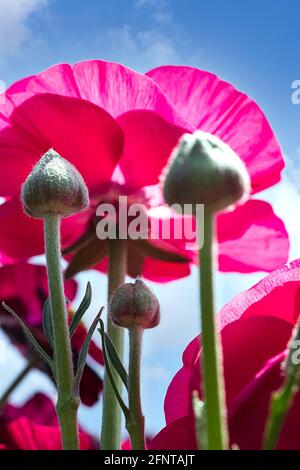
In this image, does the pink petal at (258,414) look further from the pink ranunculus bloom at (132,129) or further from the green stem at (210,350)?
the pink ranunculus bloom at (132,129)

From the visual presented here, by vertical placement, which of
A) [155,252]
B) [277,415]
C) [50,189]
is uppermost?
[155,252]

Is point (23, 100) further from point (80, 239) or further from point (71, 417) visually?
point (71, 417)

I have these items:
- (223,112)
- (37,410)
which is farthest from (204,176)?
(37,410)

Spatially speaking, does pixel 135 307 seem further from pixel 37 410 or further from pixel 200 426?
pixel 37 410

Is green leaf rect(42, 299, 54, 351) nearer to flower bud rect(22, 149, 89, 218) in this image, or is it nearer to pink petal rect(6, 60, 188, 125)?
flower bud rect(22, 149, 89, 218)

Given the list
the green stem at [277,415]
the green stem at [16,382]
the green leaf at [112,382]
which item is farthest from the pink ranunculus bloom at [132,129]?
the green stem at [277,415]

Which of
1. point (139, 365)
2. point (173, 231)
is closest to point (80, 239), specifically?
point (173, 231)

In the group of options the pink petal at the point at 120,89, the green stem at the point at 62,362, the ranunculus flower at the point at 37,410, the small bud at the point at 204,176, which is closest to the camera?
the small bud at the point at 204,176

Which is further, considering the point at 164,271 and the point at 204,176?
the point at 164,271
